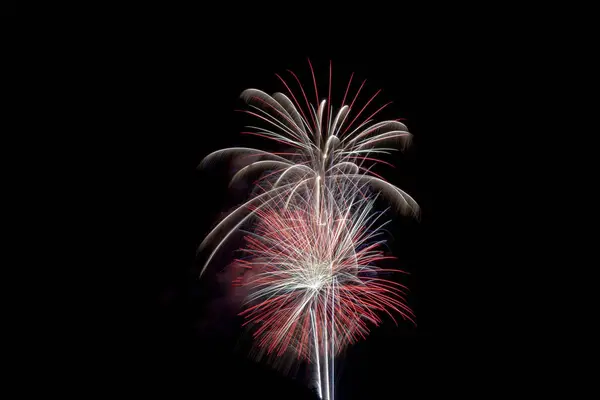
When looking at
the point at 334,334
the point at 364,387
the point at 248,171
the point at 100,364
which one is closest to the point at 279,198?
the point at 248,171

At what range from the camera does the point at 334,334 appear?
16.8 meters

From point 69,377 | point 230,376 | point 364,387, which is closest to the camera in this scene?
point 69,377

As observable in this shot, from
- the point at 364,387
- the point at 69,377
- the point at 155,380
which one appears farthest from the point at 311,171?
the point at 364,387

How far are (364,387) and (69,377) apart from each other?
16.3m

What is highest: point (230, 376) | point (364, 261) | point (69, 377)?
point (364, 261)

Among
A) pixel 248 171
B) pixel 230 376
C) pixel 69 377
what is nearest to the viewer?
pixel 69 377

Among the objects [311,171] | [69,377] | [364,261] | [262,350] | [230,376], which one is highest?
[311,171]

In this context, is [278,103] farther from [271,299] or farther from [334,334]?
[334,334]

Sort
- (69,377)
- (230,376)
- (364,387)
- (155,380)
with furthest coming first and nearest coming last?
1. (364,387)
2. (230,376)
3. (155,380)
4. (69,377)

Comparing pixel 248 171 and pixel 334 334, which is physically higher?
pixel 248 171

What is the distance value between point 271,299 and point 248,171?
3957mm

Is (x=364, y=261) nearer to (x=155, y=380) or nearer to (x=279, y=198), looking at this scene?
(x=279, y=198)

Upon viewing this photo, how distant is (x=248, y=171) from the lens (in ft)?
49.1

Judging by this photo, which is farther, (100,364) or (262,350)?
(262,350)
